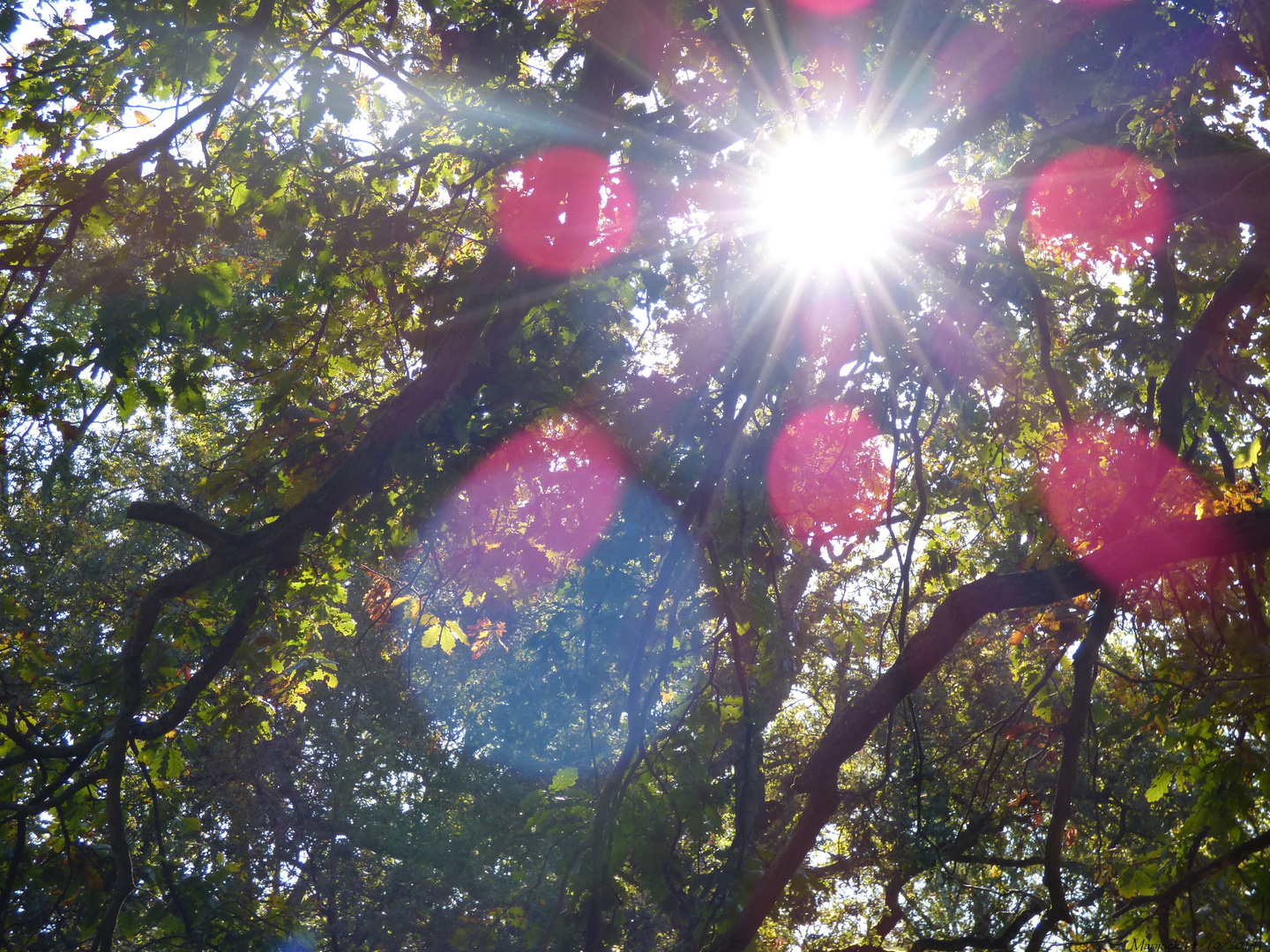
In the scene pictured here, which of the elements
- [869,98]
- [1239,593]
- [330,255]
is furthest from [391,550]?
[1239,593]

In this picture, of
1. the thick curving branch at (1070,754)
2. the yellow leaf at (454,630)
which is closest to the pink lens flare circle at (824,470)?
the thick curving branch at (1070,754)

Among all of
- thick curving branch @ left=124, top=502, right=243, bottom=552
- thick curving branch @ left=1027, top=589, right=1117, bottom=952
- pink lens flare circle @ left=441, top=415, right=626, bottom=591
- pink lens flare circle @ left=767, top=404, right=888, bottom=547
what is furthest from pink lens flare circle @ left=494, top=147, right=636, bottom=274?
thick curving branch @ left=1027, top=589, right=1117, bottom=952

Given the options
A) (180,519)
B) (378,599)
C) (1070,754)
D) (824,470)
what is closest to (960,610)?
(1070,754)

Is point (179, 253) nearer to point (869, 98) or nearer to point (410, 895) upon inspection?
point (869, 98)

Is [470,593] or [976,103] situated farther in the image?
[470,593]

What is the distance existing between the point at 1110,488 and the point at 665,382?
97.1 inches

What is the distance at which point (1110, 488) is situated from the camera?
176 inches

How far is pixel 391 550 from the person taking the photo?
220 inches

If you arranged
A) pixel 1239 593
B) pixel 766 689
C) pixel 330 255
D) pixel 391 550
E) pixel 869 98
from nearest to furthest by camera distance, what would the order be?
1. pixel 1239 593
2. pixel 869 98
3. pixel 330 255
4. pixel 391 550
5. pixel 766 689

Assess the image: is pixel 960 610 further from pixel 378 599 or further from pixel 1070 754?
pixel 378 599

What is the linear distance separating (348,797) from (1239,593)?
1574 centimetres

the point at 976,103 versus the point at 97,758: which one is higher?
the point at 976,103

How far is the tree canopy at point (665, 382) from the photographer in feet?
12.0

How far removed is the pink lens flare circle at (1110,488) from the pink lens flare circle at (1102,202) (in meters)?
1.18
